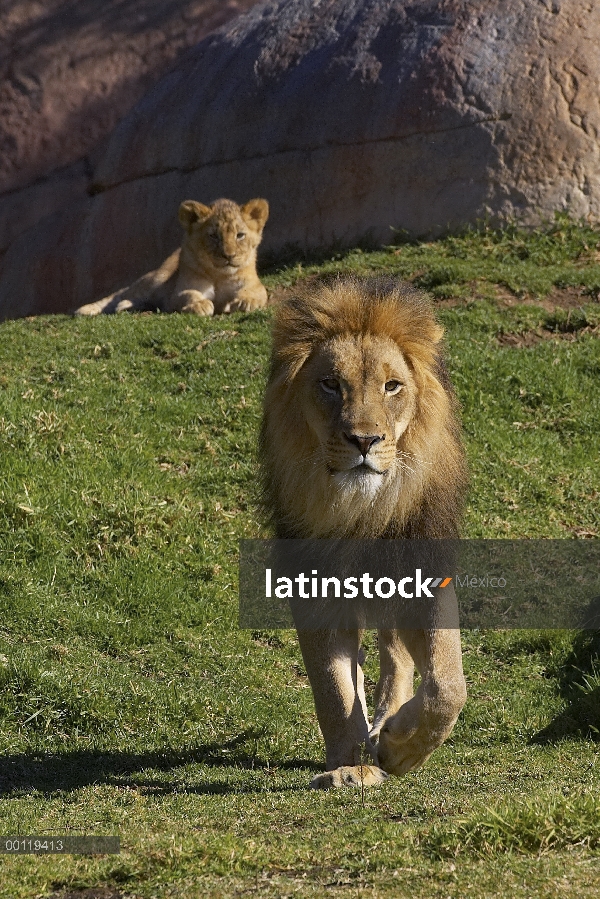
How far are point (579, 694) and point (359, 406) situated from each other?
2.75m

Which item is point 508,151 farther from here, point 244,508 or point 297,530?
point 297,530

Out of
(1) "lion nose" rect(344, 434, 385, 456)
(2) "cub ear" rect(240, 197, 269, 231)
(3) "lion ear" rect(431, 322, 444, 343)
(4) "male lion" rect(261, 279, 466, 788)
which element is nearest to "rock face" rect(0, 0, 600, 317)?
(2) "cub ear" rect(240, 197, 269, 231)

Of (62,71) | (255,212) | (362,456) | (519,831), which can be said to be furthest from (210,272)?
(519,831)

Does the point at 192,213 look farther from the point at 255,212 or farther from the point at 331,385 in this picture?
the point at 331,385

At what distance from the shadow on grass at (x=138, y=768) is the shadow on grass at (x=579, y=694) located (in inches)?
50.4

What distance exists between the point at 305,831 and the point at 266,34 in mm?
12853

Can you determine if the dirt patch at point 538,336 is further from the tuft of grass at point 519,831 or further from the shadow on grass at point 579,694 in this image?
the tuft of grass at point 519,831

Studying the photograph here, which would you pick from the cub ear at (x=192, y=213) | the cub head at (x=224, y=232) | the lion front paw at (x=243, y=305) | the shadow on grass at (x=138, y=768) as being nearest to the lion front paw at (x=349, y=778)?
the shadow on grass at (x=138, y=768)

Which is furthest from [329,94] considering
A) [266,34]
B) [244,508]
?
[244,508]

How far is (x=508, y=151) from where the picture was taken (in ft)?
41.8

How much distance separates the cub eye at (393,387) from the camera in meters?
4.60

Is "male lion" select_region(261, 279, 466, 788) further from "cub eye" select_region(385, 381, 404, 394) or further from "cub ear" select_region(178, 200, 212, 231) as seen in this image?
"cub ear" select_region(178, 200, 212, 231)

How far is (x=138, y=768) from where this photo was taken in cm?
554

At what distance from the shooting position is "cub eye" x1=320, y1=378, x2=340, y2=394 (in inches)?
181
